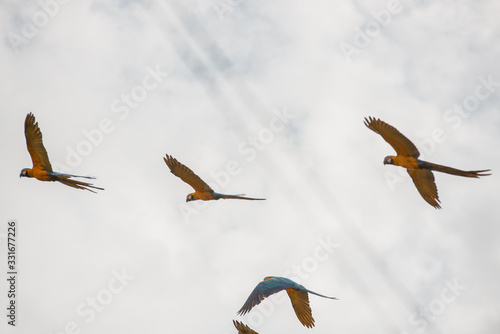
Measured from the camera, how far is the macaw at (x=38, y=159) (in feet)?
80.2

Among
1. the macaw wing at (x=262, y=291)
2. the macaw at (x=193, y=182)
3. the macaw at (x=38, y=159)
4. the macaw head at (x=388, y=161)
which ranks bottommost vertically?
the macaw wing at (x=262, y=291)

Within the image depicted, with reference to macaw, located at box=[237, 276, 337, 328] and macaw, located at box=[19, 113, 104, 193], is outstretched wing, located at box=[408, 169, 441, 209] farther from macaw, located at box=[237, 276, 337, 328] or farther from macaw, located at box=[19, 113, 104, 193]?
macaw, located at box=[19, 113, 104, 193]

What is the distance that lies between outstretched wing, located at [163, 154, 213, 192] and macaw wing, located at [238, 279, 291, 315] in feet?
16.9

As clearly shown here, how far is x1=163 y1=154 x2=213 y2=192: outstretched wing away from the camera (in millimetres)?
27266

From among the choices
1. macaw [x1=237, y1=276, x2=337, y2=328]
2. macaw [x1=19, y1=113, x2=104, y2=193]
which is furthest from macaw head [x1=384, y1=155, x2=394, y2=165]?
macaw [x1=19, y1=113, x2=104, y2=193]

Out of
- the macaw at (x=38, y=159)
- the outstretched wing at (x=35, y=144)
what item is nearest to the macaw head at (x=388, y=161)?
the macaw at (x=38, y=159)

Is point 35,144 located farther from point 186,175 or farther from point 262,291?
point 262,291

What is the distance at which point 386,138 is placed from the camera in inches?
965

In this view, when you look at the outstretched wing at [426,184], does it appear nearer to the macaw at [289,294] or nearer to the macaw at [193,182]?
the macaw at [289,294]

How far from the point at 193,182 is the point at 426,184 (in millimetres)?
8476

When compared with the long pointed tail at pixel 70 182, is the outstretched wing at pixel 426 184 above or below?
below

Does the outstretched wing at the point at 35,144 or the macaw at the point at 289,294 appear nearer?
the macaw at the point at 289,294

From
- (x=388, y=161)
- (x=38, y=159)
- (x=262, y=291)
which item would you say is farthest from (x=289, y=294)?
(x=38, y=159)

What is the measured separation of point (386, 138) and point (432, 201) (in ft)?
8.98
